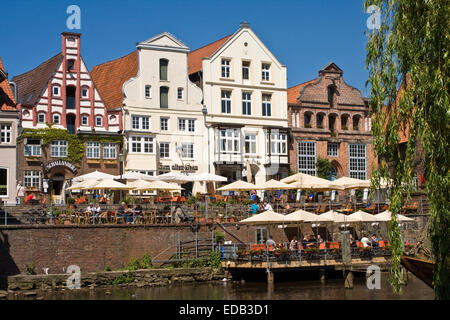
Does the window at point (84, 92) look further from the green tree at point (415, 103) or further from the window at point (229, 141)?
the green tree at point (415, 103)

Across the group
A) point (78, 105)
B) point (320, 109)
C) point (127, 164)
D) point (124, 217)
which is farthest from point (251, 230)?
point (320, 109)

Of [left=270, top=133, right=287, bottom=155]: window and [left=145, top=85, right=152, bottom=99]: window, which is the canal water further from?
[left=270, top=133, right=287, bottom=155]: window

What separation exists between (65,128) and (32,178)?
12.5ft

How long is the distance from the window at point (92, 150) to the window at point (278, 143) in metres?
12.9

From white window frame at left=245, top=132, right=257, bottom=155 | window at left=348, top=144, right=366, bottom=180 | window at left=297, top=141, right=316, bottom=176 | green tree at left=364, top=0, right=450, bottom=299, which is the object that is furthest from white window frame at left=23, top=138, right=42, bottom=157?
green tree at left=364, top=0, right=450, bottom=299

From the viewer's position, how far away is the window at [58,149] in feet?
158

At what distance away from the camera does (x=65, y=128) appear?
4862 cm

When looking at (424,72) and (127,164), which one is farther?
(127,164)

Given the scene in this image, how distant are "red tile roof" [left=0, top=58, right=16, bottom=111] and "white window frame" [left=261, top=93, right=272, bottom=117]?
59.3ft

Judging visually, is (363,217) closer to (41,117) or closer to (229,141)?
(229,141)

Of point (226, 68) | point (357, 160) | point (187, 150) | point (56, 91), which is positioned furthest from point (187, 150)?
point (357, 160)
